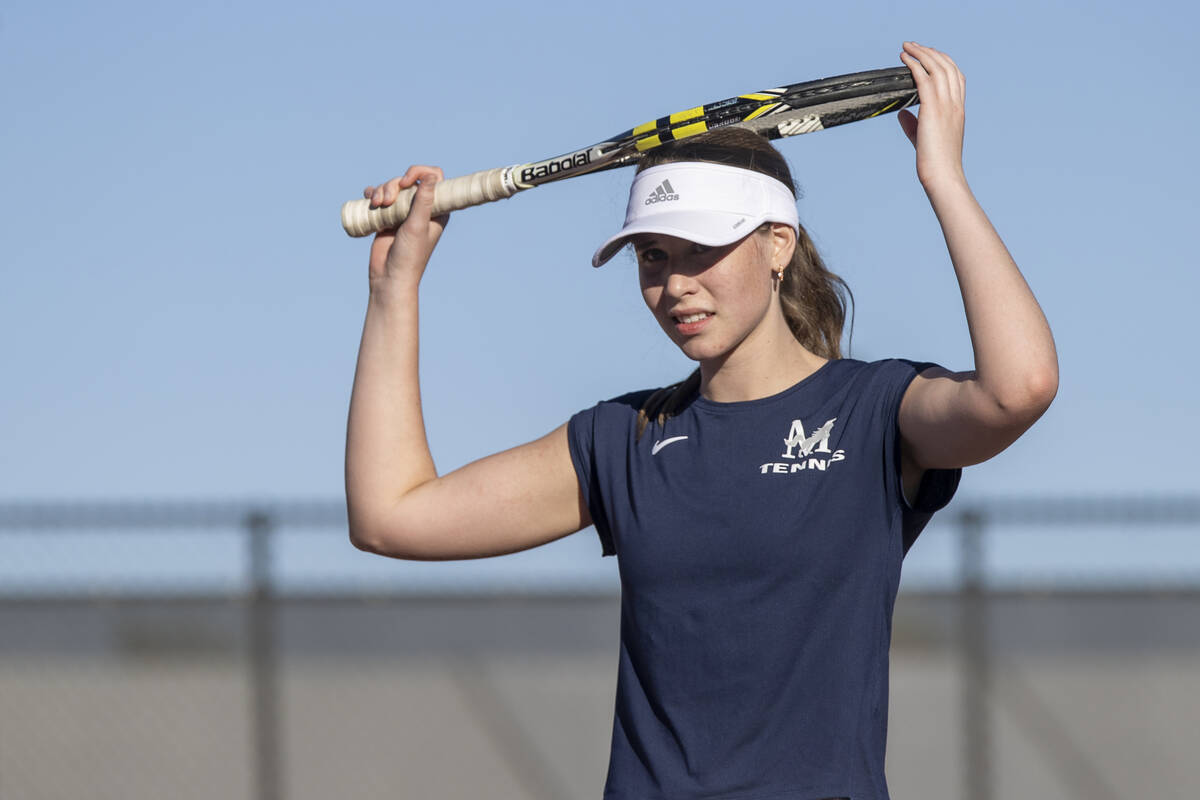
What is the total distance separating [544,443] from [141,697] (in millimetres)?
5316

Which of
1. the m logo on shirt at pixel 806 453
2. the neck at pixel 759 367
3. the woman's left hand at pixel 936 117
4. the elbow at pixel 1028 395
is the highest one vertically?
the woman's left hand at pixel 936 117

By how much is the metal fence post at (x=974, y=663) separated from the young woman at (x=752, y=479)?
4.28 m

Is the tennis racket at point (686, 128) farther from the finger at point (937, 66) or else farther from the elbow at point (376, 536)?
the elbow at point (376, 536)

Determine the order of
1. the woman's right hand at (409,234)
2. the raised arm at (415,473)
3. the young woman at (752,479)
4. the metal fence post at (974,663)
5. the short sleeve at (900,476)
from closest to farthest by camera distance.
Result: 1. the young woman at (752,479)
2. the short sleeve at (900,476)
3. the raised arm at (415,473)
4. the woman's right hand at (409,234)
5. the metal fence post at (974,663)

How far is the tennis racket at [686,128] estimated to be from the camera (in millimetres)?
2811

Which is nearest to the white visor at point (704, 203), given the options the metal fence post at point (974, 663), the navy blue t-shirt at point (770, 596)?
the navy blue t-shirt at point (770, 596)

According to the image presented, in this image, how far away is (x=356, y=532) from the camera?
300 centimetres

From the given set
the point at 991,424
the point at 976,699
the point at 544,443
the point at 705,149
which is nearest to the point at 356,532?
the point at 544,443

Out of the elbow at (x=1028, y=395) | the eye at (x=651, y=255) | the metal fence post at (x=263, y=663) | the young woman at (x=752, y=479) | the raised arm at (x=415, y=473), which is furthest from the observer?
the metal fence post at (x=263, y=663)

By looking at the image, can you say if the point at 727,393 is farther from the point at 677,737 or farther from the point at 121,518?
the point at 121,518

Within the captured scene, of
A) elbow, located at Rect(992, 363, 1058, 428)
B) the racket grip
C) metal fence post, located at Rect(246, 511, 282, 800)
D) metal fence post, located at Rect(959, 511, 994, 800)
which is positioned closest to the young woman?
elbow, located at Rect(992, 363, 1058, 428)

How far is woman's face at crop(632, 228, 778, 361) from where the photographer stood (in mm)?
2668

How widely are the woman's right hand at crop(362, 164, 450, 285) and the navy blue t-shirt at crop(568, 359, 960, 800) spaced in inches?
30.2

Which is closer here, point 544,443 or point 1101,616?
point 544,443
